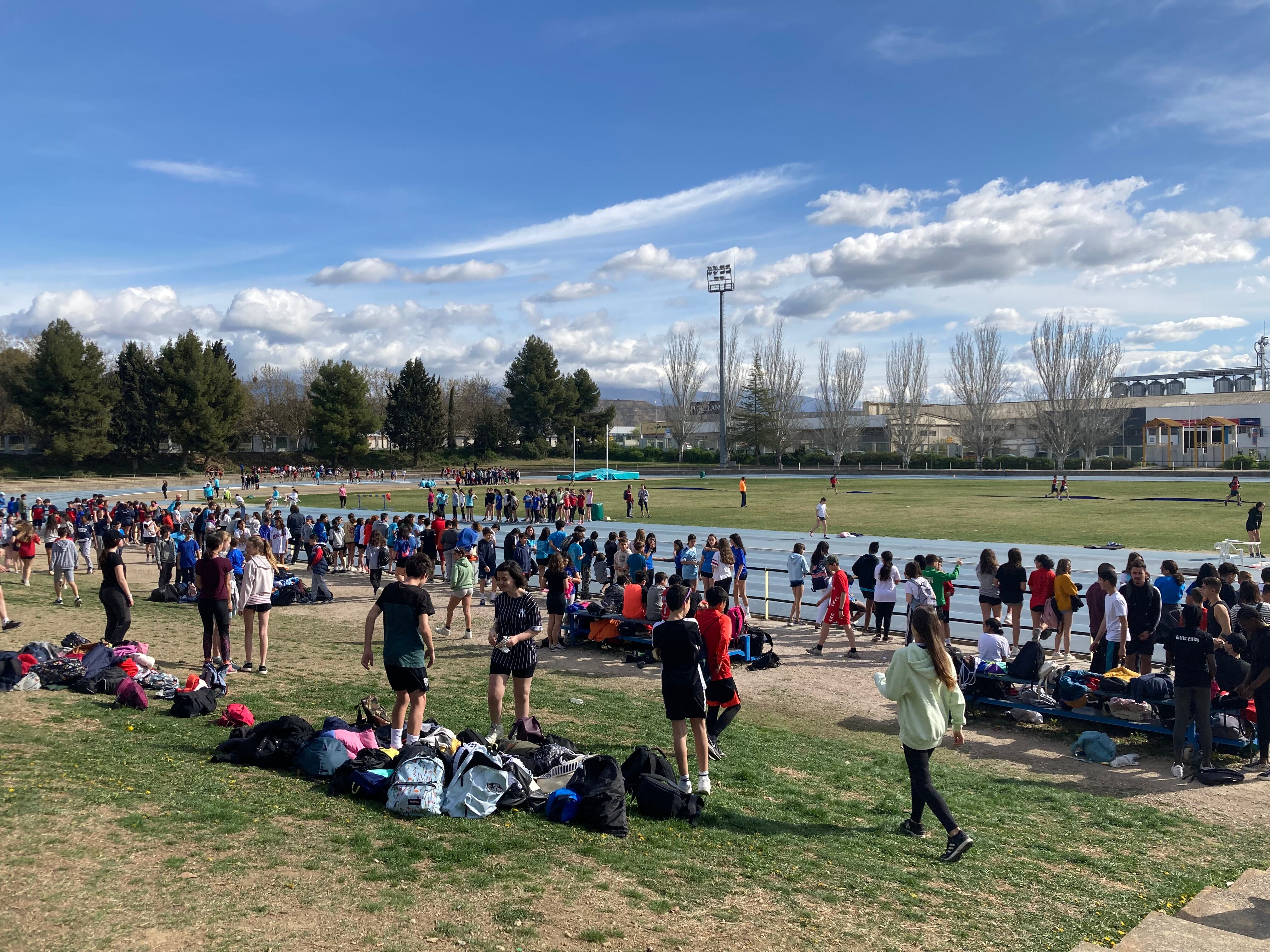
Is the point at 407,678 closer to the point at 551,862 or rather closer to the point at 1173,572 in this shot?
the point at 551,862

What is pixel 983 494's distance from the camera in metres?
46.1

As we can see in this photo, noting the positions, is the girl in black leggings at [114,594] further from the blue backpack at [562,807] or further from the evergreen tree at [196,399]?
the evergreen tree at [196,399]

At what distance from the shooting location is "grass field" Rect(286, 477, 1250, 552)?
27.2 metres

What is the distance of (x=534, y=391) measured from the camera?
9194cm

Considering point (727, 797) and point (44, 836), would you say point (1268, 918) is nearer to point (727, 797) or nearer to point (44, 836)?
point (727, 797)

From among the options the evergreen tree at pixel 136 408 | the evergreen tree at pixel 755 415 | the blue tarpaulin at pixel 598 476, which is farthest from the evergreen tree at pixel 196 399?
the evergreen tree at pixel 755 415

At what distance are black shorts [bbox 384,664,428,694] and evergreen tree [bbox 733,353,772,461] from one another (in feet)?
263

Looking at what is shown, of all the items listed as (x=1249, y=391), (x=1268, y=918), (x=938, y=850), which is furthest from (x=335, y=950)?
(x=1249, y=391)

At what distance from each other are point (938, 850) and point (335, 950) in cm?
393

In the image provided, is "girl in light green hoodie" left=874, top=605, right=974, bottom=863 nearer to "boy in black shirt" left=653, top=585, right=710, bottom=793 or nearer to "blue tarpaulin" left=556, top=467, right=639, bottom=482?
"boy in black shirt" left=653, top=585, right=710, bottom=793

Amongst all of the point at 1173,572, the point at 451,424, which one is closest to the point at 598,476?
the point at 451,424

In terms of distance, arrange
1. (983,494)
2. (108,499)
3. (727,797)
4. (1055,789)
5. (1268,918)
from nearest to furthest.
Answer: (1268,918) → (727,797) → (1055,789) → (983,494) → (108,499)

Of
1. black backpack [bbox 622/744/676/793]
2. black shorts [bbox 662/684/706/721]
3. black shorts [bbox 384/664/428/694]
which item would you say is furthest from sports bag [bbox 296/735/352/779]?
black shorts [bbox 662/684/706/721]

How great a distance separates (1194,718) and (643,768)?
534cm
